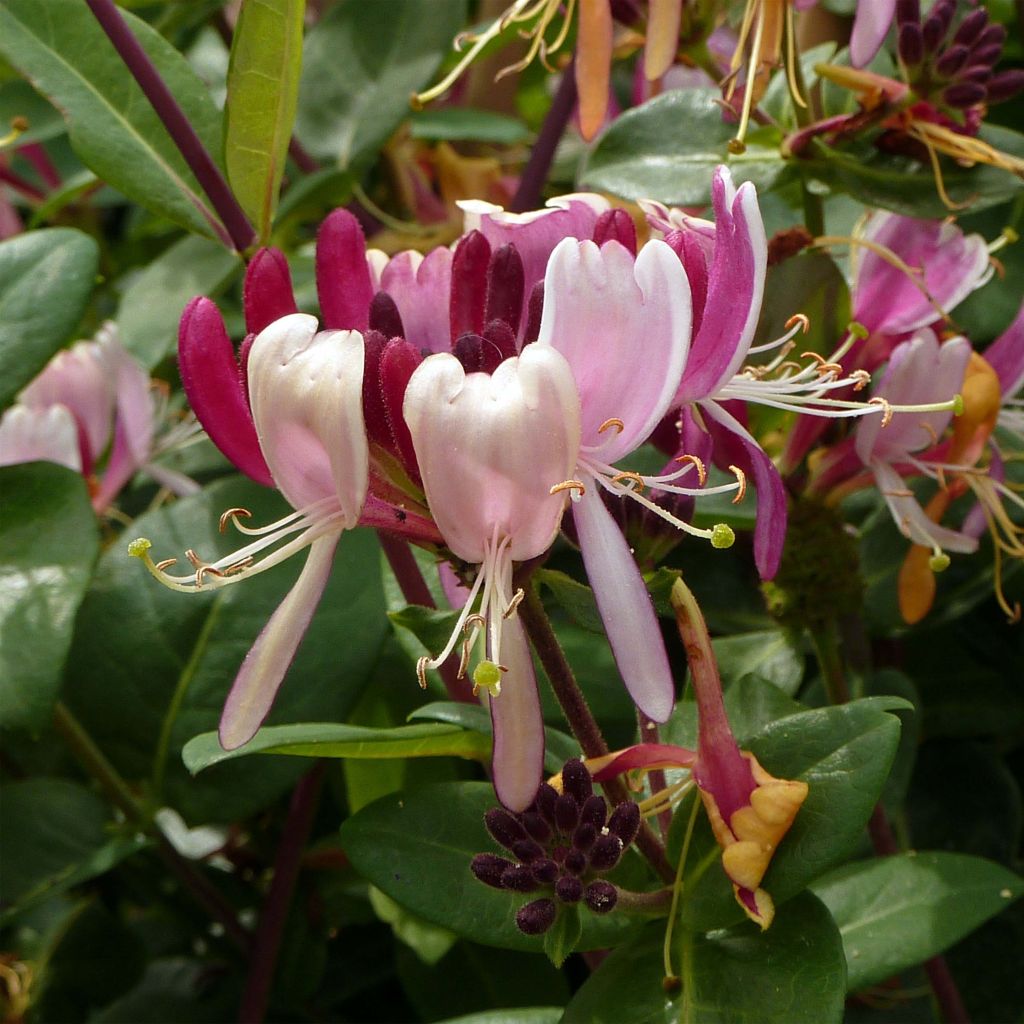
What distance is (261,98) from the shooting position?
2.31 ft

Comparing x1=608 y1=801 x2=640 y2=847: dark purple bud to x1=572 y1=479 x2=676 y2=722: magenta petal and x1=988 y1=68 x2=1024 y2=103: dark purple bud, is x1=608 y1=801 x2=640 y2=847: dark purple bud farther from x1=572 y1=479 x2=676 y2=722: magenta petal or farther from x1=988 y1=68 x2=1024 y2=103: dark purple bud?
x1=988 y1=68 x2=1024 y2=103: dark purple bud

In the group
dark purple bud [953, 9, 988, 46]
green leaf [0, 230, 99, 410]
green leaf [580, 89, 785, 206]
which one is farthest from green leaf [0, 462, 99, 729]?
dark purple bud [953, 9, 988, 46]

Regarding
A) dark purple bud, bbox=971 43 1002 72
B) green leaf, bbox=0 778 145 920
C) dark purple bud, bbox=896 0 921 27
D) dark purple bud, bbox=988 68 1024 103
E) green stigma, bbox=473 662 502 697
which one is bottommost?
green leaf, bbox=0 778 145 920

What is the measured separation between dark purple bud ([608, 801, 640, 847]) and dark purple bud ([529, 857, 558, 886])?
0.09ft

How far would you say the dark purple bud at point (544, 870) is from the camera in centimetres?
53

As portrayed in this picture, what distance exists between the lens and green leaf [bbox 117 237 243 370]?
1.06m

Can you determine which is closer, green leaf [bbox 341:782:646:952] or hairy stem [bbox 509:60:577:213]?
green leaf [bbox 341:782:646:952]

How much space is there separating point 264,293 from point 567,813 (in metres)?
0.25

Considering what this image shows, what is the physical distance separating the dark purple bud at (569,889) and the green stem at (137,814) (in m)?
0.46

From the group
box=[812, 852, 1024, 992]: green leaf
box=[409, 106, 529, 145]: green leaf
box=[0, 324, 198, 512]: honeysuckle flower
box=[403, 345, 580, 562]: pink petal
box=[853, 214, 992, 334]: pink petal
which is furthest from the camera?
box=[409, 106, 529, 145]: green leaf

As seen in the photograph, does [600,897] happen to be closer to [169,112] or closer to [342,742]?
[342,742]

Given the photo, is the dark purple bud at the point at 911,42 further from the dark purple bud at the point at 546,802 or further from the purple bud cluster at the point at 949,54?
the dark purple bud at the point at 546,802

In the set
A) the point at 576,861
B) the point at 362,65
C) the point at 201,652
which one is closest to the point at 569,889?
the point at 576,861

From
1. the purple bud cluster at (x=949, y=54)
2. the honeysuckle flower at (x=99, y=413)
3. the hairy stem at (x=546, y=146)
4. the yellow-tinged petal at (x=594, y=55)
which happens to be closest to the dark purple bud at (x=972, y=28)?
the purple bud cluster at (x=949, y=54)
